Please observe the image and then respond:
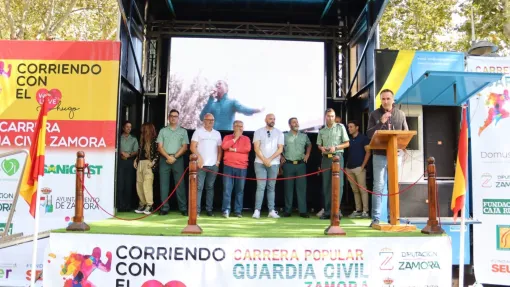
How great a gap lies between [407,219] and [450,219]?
631 millimetres

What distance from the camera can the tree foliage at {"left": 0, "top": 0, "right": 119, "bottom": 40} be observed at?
12445 millimetres

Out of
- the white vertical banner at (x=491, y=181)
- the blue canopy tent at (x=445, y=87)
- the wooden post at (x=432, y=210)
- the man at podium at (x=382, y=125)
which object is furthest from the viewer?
the white vertical banner at (x=491, y=181)

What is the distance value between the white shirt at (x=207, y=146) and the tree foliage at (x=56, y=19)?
28.5ft

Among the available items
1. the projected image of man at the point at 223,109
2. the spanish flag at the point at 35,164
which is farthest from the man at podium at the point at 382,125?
the spanish flag at the point at 35,164

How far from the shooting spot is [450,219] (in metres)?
5.62

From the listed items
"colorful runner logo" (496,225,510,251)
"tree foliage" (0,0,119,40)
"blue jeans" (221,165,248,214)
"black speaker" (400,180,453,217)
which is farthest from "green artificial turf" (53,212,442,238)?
"tree foliage" (0,0,119,40)

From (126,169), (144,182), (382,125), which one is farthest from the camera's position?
(126,169)

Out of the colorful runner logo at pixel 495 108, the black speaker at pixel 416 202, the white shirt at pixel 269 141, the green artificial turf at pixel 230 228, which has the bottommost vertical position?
the green artificial turf at pixel 230 228

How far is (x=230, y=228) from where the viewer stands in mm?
4375

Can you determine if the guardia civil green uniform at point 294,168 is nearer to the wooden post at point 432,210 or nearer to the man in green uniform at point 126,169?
the wooden post at point 432,210

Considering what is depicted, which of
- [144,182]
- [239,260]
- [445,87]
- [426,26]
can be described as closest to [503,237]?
[445,87]

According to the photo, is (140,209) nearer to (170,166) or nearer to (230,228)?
(170,166)

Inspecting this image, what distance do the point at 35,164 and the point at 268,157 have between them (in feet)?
9.76

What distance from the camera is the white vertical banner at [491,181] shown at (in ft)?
18.6
